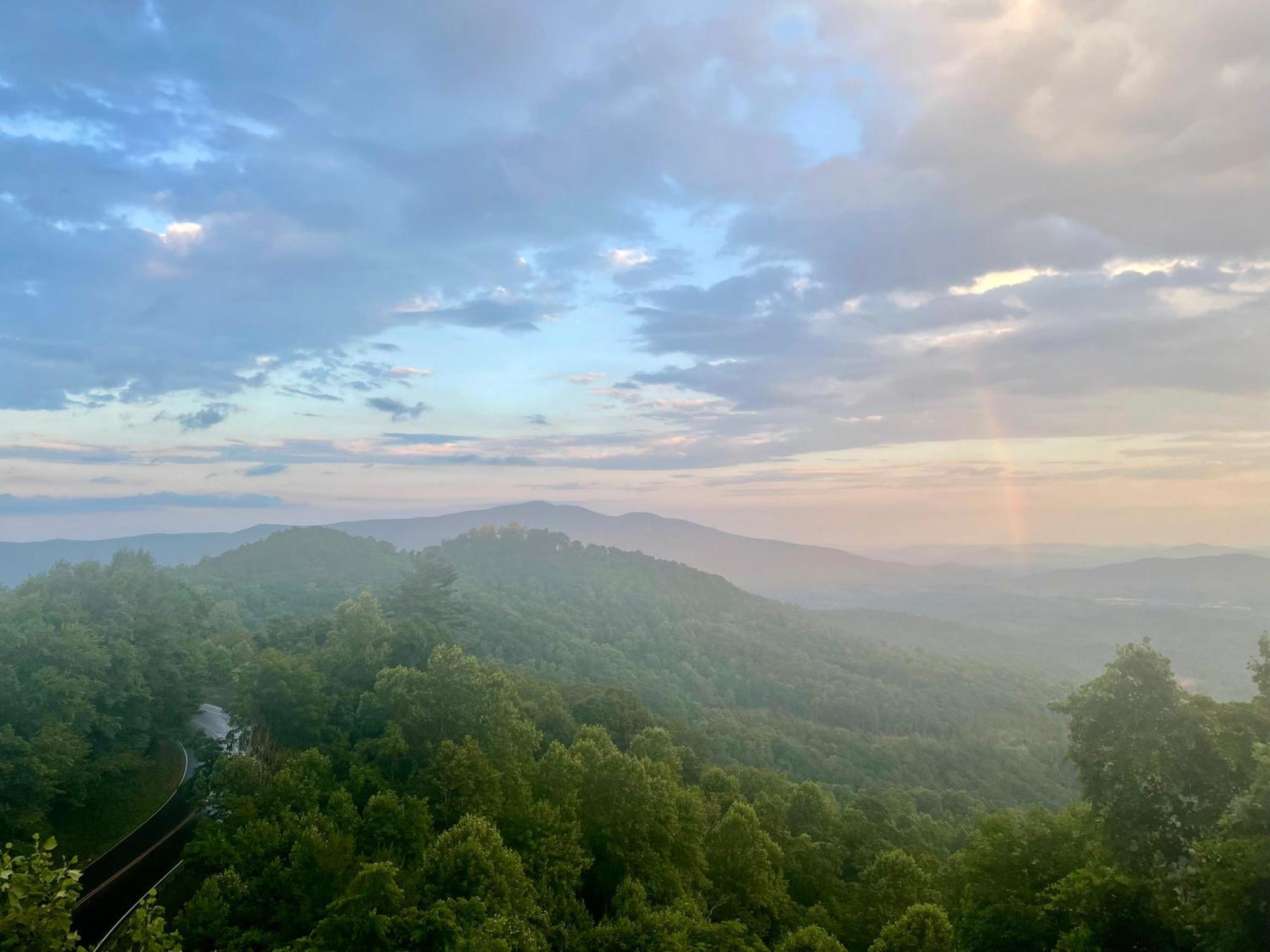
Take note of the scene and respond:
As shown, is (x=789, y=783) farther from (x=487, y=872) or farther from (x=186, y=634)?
(x=186, y=634)

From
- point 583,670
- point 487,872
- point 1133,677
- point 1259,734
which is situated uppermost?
point 1133,677

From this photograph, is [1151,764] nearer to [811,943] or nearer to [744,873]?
[811,943]

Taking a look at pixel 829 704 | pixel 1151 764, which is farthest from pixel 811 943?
pixel 829 704

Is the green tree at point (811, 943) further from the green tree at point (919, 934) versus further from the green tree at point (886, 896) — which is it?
the green tree at point (886, 896)

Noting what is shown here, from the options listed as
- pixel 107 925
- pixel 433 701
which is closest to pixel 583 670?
pixel 433 701

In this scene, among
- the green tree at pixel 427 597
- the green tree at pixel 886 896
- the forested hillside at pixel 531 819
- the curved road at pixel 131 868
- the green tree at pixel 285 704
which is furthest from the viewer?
the green tree at pixel 427 597

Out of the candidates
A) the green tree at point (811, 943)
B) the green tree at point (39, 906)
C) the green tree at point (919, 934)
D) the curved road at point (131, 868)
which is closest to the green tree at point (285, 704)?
the curved road at point (131, 868)

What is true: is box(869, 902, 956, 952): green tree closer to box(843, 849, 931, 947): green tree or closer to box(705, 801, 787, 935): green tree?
box(843, 849, 931, 947): green tree

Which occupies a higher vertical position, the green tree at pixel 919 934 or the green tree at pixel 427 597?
the green tree at pixel 427 597

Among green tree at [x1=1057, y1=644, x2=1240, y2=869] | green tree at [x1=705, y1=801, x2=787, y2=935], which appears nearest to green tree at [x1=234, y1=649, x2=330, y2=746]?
green tree at [x1=705, y1=801, x2=787, y2=935]
